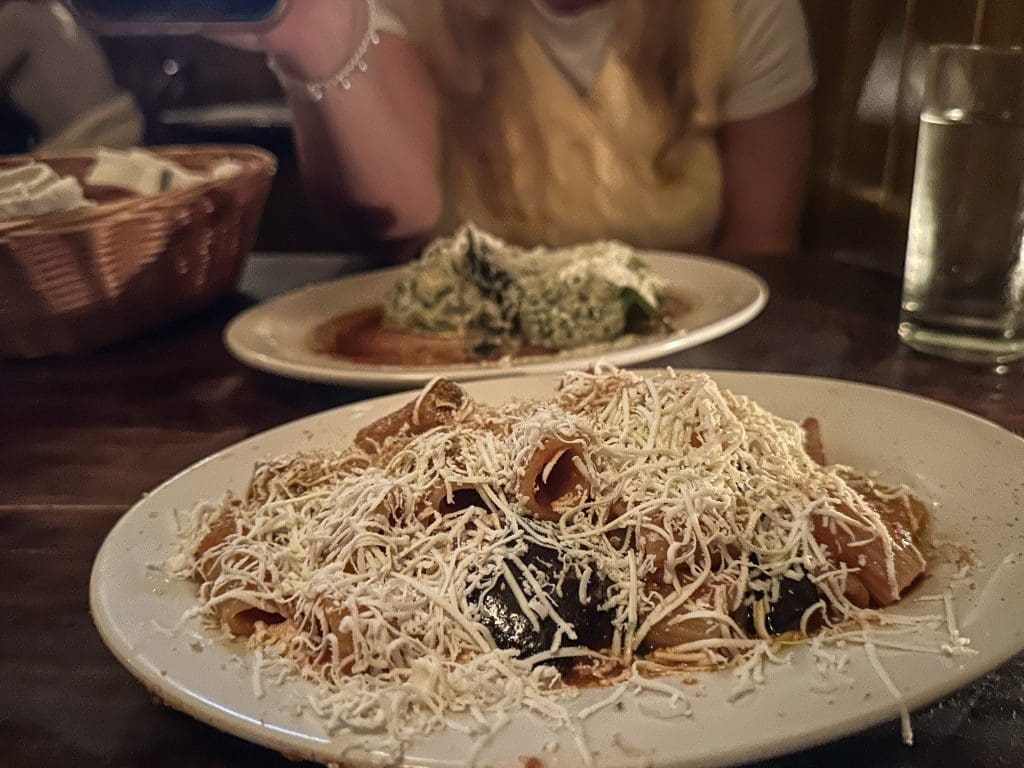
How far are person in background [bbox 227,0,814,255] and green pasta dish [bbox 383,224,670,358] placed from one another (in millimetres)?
839

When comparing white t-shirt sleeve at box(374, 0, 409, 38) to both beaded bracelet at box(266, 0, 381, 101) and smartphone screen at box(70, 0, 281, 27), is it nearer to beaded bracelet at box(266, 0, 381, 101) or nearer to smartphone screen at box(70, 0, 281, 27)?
beaded bracelet at box(266, 0, 381, 101)

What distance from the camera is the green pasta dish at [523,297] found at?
58.0 inches

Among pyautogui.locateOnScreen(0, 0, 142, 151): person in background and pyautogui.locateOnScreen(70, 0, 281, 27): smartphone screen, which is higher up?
pyautogui.locateOnScreen(70, 0, 281, 27): smartphone screen

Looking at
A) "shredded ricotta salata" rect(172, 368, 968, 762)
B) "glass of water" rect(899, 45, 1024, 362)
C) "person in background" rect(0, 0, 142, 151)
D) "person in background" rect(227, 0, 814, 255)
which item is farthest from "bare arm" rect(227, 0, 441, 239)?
"shredded ricotta salata" rect(172, 368, 968, 762)

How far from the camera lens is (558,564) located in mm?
665

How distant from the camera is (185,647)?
2.03 ft

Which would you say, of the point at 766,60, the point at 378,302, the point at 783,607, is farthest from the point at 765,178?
the point at 783,607

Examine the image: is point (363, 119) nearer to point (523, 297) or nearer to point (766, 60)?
point (766, 60)

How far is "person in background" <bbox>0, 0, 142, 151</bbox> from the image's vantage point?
2693 mm

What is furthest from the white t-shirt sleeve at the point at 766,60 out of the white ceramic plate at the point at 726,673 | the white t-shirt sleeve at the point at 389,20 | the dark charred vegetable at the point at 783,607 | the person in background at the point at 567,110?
the dark charred vegetable at the point at 783,607

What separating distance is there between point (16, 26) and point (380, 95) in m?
1.20

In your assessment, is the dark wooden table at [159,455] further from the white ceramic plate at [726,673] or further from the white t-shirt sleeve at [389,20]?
the white t-shirt sleeve at [389,20]

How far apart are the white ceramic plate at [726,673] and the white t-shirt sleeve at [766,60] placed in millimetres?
1564

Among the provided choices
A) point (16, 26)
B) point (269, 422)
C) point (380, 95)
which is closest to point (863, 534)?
point (269, 422)
